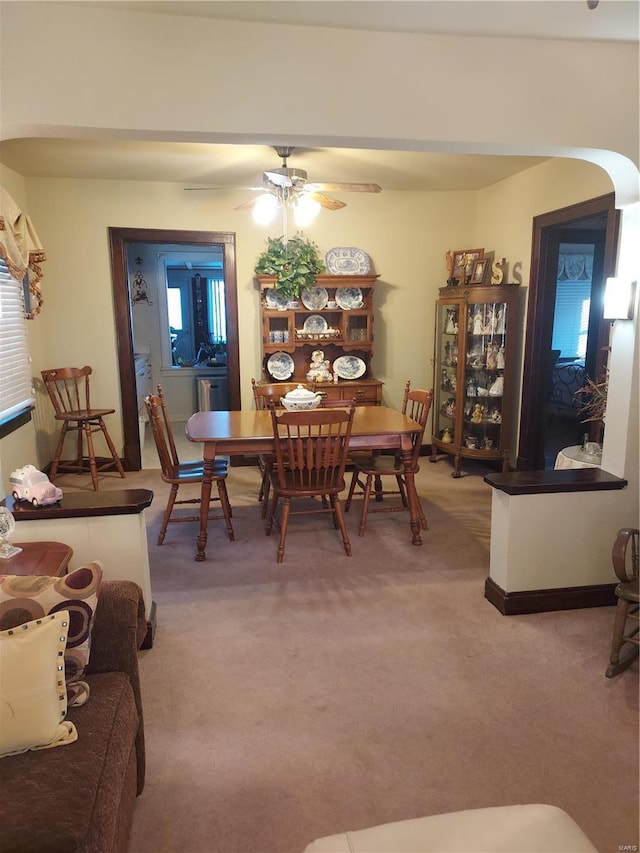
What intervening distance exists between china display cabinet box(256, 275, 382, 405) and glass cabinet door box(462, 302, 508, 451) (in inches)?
31.7

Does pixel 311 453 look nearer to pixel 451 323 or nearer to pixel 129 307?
pixel 451 323

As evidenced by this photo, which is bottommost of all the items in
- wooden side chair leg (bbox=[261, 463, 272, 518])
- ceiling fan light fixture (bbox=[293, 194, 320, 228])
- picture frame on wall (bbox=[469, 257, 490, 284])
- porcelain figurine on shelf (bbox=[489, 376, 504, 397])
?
wooden side chair leg (bbox=[261, 463, 272, 518])

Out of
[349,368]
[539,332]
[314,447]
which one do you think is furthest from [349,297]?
[314,447]

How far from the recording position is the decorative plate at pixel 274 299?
5.02 metres

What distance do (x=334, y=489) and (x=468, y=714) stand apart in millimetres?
1488

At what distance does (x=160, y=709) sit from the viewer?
212 centimetres

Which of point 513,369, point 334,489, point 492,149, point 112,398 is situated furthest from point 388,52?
point 112,398

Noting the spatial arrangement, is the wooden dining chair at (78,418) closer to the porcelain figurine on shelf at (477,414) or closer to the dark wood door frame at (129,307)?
the dark wood door frame at (129,307)

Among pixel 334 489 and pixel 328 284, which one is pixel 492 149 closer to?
pixel 334 489

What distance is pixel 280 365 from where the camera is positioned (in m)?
5.17

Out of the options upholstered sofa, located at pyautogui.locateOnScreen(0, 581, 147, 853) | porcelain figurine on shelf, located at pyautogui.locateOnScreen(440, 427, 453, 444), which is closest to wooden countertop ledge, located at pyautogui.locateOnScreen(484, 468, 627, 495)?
upholstered sofa, located at pyautogui.locateOnScreen(0, 581, 147, 853)

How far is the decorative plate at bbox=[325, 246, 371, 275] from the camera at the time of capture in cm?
515

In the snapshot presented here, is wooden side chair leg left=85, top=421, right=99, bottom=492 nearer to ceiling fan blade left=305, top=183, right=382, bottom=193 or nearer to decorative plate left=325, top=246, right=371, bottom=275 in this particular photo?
decorative plate left=325, top=246, right=371, bottom=275

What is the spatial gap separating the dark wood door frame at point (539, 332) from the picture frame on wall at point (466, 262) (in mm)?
512
